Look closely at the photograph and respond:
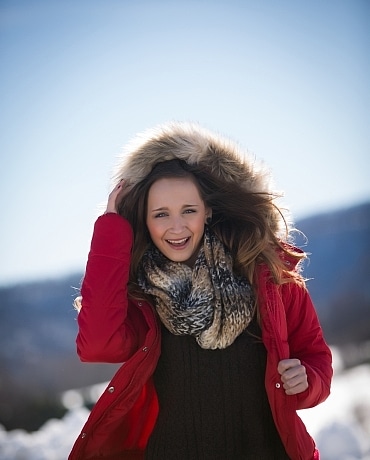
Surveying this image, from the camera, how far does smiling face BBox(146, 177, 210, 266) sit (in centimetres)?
239

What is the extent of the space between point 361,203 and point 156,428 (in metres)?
4.96

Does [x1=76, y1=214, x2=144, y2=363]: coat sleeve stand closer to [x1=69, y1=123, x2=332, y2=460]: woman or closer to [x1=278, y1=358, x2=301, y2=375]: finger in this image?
[x1=69, y1=123, x2=332, y2=460]: woman

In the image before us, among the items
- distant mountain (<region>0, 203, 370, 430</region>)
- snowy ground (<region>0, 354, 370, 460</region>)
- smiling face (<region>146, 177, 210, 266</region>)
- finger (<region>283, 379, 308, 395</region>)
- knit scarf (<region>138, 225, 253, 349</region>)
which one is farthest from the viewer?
distant mountain (<region>0, 203, 370, 430</region>)

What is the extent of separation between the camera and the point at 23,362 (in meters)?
6.01

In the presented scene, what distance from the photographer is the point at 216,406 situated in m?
2.28

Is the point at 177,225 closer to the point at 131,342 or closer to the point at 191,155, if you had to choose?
the point at 191,155

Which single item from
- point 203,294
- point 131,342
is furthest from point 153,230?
point 131,342

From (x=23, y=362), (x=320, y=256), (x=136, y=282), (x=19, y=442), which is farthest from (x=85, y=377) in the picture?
(x=136, y=282)

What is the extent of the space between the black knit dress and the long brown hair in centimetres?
29

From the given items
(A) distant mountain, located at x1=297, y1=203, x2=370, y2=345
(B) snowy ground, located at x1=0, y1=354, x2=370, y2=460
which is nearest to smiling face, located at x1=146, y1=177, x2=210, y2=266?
(B) snowy ground, located at x1=0, y1=354, x2=370, y2=460

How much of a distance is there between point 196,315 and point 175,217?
36 cm

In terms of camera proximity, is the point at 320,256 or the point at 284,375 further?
the point at 320,256

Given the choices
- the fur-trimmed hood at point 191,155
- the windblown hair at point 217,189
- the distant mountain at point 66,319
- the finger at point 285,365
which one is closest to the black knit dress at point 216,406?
the finger at point 285,365

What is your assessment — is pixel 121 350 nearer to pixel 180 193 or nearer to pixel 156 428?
pixel 156 428
